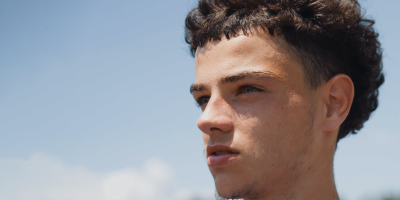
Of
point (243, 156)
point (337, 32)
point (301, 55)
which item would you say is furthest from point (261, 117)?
point (337, 32)

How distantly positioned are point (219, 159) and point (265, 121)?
21.1 inches

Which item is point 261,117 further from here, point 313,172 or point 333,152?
point 333,152

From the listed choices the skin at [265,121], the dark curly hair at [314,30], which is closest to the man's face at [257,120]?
the skin at [265,121]

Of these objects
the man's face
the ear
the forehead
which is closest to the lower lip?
the man's face

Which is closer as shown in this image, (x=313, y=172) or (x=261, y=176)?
(x=261, y=176)

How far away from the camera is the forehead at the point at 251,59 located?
3602 millimetres

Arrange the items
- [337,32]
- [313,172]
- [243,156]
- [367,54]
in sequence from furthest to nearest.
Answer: [367,54], [337,32], [313,172], [243,156]

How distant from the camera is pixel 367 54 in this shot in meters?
4.42

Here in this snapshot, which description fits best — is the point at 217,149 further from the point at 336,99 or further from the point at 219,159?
the point at 336,99

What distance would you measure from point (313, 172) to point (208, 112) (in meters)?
1.17

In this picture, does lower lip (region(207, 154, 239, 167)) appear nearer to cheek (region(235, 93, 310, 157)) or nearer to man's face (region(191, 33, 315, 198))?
man's face (region(191, 33, 315, 198))

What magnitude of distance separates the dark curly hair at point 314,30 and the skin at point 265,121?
0.12m

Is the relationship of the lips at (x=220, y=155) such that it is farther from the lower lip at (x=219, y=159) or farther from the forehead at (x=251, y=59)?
the forehead at (x=251, y=59)

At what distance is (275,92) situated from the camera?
140 inches
